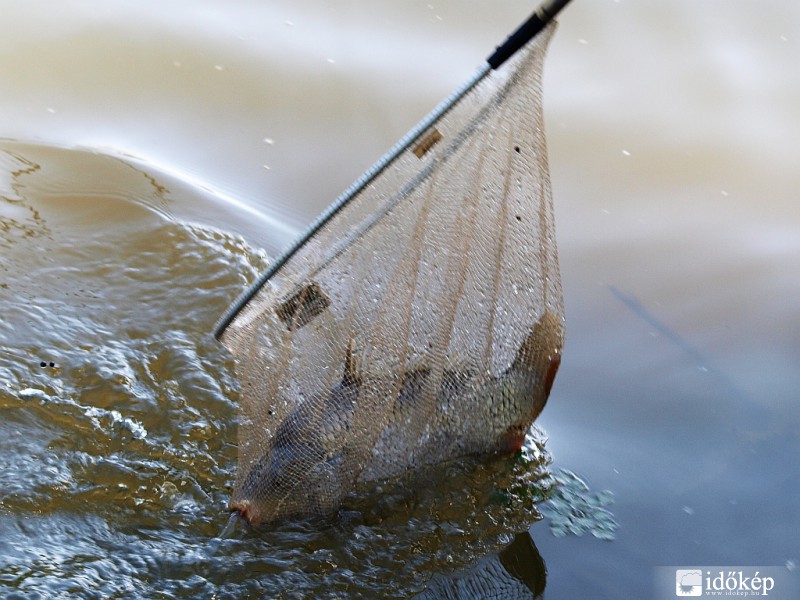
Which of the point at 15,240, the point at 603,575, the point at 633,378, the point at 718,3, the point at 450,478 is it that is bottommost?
the point at 603,575

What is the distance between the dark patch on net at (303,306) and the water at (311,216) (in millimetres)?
540

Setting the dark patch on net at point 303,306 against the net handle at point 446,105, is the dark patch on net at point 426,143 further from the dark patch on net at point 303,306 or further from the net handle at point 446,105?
the dark patch on net at point 303,306

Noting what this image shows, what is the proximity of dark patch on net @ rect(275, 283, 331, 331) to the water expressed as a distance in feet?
1.77

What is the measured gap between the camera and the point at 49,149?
3.59 metres

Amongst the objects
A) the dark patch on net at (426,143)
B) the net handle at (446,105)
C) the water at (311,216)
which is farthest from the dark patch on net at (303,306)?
the water at (311,216)

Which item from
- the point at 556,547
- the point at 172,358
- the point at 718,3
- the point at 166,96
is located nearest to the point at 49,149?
the point at 166,96

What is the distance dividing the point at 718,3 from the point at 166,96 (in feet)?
8.58

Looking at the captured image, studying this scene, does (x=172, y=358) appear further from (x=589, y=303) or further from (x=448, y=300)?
(x=589, y=303)

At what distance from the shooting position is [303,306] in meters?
1.99

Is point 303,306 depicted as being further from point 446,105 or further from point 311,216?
Answer: point 311,216

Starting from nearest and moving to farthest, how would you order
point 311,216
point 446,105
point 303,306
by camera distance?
point 446,105, point 303,306, point 311,216

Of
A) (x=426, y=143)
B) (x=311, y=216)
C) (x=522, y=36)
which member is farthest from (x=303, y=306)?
(x=311, y=216)

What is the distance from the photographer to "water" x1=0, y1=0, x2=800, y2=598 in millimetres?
2215

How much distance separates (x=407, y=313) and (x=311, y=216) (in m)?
1.51
